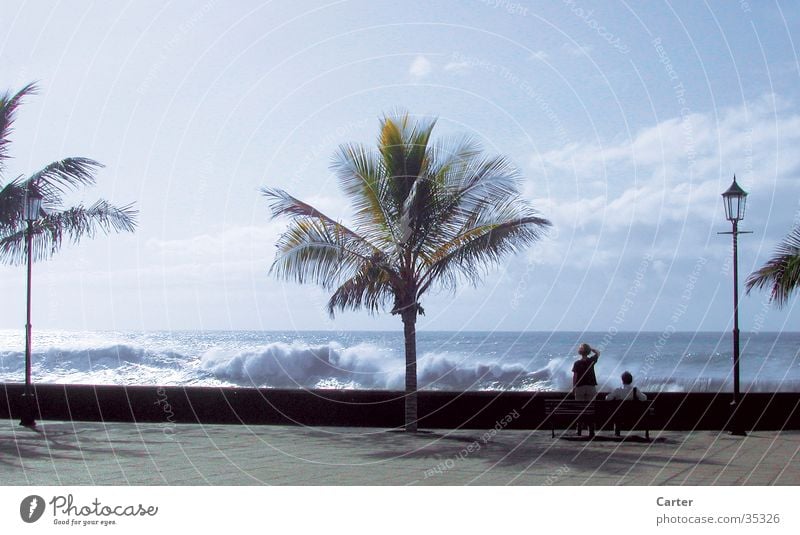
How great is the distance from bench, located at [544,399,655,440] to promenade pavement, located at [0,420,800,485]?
283 mm

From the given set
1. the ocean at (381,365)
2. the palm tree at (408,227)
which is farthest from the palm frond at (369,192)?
the ocean at (381,365)

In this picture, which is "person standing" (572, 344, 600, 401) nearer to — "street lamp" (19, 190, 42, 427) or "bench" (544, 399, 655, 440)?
"bench" (544, 399, 655, 440)

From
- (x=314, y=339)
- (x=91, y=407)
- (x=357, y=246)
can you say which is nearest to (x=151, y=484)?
(x=357, y=246)

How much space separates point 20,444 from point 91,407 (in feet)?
15.9

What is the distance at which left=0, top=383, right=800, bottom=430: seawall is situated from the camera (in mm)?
16406

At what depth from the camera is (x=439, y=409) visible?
54.9 feet

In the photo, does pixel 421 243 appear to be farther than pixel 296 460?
Yes

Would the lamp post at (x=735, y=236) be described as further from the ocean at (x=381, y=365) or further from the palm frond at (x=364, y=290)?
the ocean at (x=381, y=365)

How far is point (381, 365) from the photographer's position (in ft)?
194

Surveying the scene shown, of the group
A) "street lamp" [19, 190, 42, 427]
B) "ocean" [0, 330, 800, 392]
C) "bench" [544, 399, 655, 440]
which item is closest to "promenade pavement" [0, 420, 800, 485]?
"bench" [544, 399, 655, 440]

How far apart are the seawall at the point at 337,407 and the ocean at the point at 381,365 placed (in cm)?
2519

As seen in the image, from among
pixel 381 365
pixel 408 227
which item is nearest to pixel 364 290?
pixel 408 227

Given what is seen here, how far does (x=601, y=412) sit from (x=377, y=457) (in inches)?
162
